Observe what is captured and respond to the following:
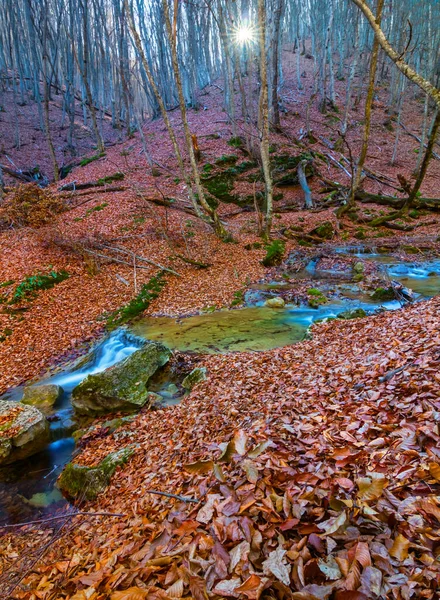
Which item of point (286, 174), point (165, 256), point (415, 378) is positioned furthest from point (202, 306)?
point (286, 174)

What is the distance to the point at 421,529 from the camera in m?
1.76

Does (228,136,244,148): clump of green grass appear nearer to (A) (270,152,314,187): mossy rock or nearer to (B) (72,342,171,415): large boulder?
(A) (270,152,314,187): mossy rock

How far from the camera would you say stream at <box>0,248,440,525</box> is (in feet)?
15.4

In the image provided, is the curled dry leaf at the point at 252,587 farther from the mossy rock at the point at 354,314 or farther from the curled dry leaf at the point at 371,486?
the mossy rock at the point at 354,314

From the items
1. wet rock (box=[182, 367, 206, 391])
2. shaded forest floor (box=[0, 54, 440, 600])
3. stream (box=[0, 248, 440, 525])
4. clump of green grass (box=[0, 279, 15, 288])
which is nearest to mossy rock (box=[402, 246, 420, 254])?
stream (box=[0, 248, 440, 525])

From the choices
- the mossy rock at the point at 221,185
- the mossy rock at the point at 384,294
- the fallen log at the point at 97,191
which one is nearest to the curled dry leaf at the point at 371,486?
the mossy rock at the point at 384,294

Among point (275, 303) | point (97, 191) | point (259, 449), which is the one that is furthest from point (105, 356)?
point (97, 191)

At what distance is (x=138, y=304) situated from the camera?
9.29 meters

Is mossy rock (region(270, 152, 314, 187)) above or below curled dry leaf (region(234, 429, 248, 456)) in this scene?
above

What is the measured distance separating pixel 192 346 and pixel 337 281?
6.02 m

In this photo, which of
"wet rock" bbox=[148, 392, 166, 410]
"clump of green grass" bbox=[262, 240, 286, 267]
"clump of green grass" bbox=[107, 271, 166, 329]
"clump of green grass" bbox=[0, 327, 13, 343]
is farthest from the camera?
"clump of green grass" bbox=[262, 240, 286, 267]

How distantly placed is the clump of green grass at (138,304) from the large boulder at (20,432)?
3264 mm

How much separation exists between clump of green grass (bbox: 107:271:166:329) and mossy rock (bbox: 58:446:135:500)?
178 inches

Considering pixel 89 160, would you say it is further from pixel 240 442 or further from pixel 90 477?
pixel 240 442
